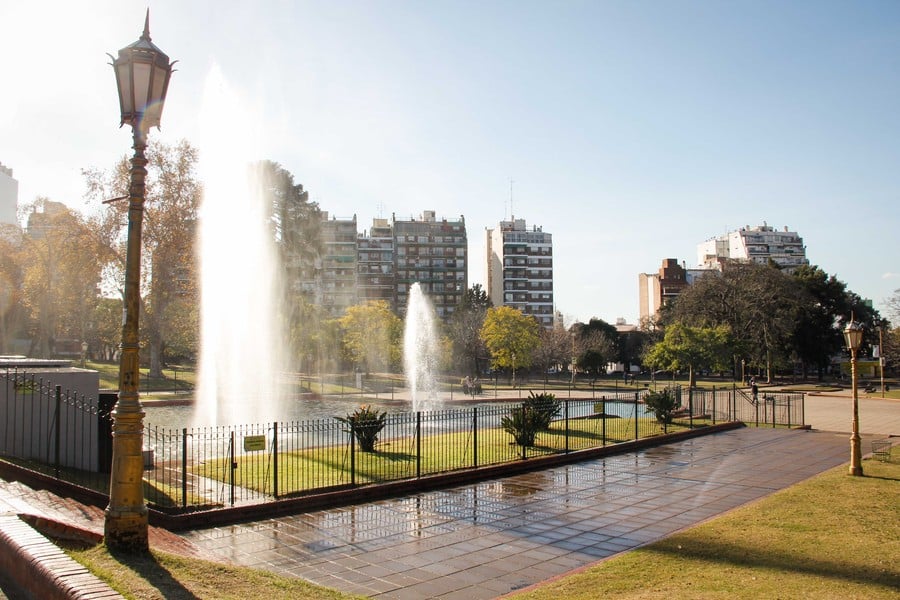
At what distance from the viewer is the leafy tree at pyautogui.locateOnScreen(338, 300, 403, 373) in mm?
63750

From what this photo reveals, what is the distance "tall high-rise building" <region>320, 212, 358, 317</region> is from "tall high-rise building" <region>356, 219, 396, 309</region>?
1.85 metres

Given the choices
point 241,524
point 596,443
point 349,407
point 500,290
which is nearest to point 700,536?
point 241,524

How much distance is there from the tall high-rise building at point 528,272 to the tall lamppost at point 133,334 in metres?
120

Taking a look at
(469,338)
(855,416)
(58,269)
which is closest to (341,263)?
(469,338)

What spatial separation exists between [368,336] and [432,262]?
6226 centimetres

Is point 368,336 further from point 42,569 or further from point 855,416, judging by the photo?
point 42,569

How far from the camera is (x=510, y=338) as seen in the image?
221 feet

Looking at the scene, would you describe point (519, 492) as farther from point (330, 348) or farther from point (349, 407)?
point (330, 348)

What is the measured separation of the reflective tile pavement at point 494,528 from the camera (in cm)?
841

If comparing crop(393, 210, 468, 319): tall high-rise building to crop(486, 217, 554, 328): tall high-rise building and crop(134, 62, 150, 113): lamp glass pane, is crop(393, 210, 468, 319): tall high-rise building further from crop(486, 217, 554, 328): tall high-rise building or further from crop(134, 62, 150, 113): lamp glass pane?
crop(134, 62, 150, 113): lamp glass pane

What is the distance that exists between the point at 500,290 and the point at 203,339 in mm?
100044

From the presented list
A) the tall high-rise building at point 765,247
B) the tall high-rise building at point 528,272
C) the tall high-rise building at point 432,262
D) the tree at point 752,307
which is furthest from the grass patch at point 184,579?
the tall high-rise building at point 765,247

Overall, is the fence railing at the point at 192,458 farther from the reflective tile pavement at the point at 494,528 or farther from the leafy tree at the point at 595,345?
the leafy tree at the point at 595,345

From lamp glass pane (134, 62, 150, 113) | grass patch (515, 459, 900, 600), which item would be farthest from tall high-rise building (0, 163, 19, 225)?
grass patch (515, 459, 900, 600)
